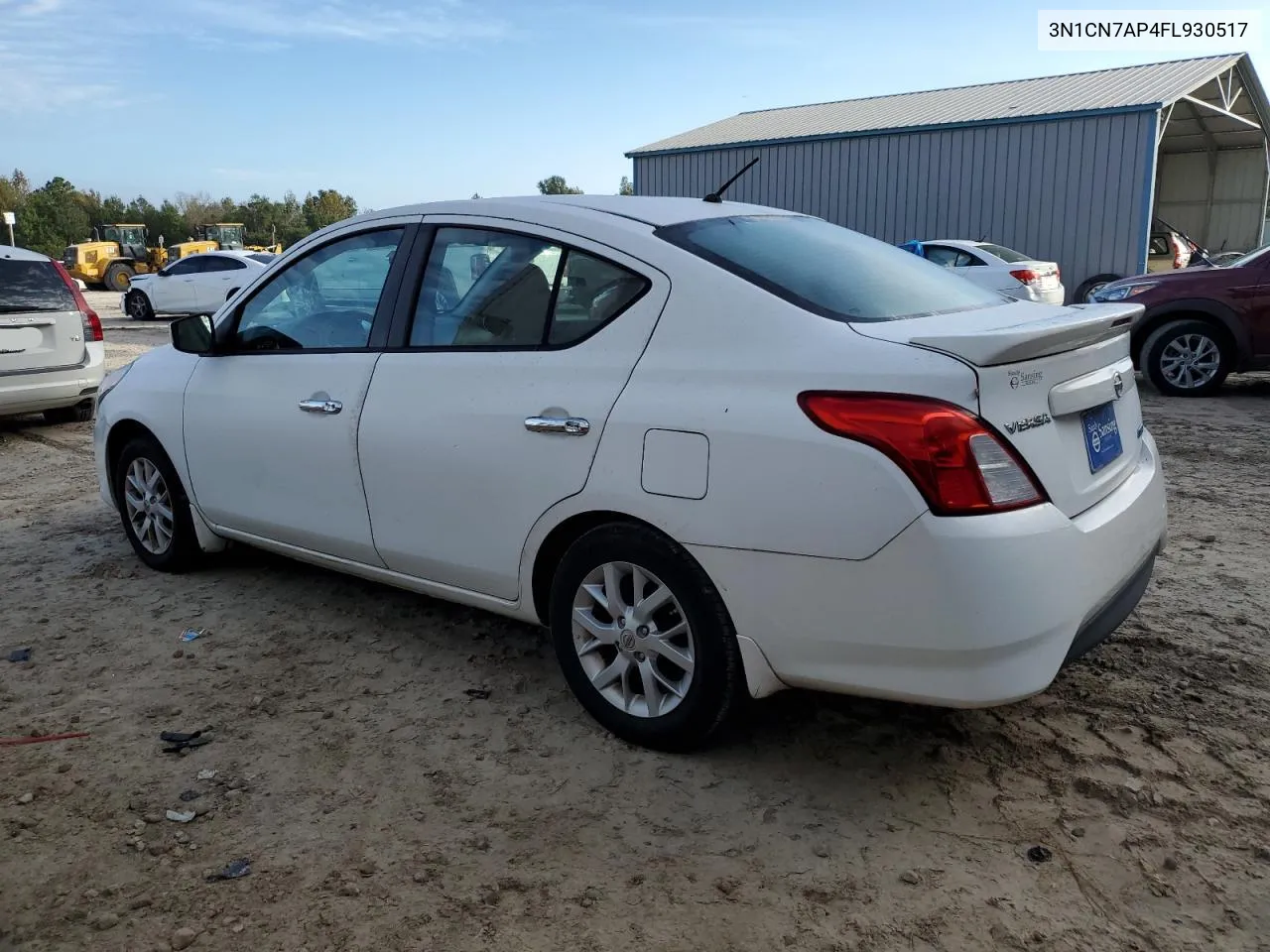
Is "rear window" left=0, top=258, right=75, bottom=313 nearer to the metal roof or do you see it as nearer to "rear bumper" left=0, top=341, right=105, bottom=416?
"rear bumper" left=0, top=341, right=105, bottom=416

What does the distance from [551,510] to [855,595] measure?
972 mm

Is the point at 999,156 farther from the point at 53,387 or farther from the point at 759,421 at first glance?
the point at 759,421

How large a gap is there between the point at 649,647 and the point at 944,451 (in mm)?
1034

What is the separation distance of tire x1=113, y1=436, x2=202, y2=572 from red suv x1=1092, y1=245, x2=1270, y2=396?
26.8 feet

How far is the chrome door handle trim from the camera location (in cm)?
297

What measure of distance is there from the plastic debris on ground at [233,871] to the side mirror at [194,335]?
2.39m

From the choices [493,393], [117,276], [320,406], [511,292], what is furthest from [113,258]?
[493,393]

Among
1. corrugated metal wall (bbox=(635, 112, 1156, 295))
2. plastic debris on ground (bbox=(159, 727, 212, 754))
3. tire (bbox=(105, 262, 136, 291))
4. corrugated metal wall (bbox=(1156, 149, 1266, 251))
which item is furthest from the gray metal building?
tire (bbox=(105, 262, 136, 291))

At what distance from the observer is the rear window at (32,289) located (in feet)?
26.6

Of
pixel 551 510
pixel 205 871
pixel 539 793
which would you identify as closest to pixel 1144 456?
pixel 551 510

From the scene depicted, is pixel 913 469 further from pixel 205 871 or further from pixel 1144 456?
pixel 205 871

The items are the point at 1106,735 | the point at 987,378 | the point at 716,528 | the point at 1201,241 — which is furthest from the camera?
the point at 1201,241

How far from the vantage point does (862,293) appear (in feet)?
9.79

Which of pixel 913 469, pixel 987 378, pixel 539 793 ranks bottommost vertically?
pixel 539 793
